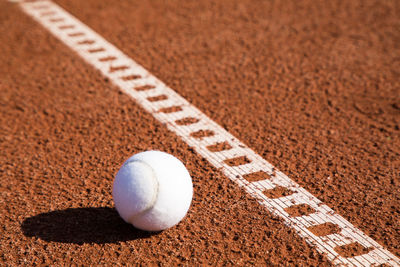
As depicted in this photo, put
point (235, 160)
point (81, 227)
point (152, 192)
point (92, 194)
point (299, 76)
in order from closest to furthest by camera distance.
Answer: point (152, 192), point (81, 227), point (92, 194), point (235, 160), point (299, 76)

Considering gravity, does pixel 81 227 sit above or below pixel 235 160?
below

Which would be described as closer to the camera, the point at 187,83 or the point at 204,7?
the point at 187,83

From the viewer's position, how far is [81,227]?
506 cm

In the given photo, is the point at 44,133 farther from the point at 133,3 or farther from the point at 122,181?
the point at 133,3

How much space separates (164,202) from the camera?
4.61 metres

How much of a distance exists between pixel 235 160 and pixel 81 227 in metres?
2.19

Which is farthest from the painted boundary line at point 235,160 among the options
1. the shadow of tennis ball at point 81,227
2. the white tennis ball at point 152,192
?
the shadow of tennis ball at point 81,227

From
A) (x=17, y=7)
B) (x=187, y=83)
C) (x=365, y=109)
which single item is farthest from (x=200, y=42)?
(x=17, y=7)

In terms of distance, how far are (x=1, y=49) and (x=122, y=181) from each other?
5.97 metres

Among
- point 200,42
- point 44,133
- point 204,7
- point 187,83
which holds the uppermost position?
point 204,7

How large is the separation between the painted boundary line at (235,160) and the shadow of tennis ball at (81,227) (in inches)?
60.6

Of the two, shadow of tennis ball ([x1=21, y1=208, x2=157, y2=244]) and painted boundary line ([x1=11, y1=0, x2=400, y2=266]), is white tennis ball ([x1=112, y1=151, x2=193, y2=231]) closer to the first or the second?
shadow of tennis ball ([x1=21, y1=208, x2=157, y2=244])

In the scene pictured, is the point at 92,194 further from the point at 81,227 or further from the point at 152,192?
the point at 152,192

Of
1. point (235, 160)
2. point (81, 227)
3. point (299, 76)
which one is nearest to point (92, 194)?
point (81, 227)
